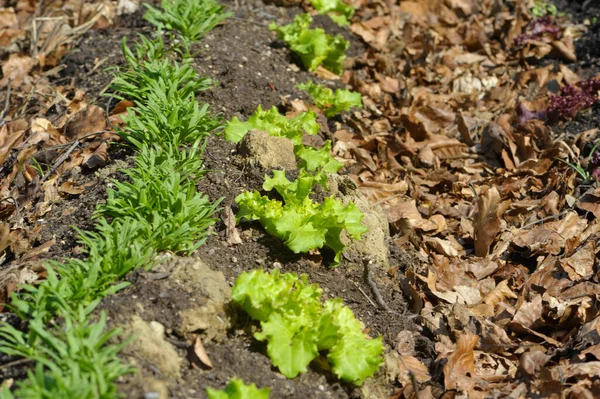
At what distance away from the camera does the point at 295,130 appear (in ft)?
13.8

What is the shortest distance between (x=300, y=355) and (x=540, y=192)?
2315 millimetres

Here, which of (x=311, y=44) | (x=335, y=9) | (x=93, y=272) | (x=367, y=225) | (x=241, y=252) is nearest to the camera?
(x=93, y=272)

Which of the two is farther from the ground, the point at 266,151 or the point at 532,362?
the point at 266,151

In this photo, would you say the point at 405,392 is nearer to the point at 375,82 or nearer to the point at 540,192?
the point at 540,192

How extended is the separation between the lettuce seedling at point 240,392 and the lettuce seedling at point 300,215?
93 centimetres

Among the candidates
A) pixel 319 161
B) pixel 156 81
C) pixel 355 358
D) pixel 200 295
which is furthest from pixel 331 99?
pixel 355 358

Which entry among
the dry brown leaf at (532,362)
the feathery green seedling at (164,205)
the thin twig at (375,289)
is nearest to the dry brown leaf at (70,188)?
the feathery green seedling at (164,205)

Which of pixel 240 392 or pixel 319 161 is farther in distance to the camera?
pixel 319 161

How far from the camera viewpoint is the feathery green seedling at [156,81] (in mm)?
4145

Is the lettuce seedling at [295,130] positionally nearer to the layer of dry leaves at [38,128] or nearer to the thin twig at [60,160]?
the layer of dry leaves at [38,128]

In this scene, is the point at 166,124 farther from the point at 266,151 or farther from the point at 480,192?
the point at 480,192

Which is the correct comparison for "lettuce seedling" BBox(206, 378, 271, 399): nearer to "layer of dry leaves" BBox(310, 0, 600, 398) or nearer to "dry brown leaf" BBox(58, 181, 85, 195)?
"layer of dry leaves" BBox(310, 0, 600, 398)

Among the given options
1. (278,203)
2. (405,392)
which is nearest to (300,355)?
(405,392)

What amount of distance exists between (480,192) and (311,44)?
1709mm
